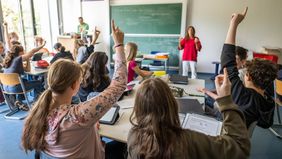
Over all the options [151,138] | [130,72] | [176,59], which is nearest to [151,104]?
[151,138]

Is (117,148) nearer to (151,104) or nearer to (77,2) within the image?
(151,104)

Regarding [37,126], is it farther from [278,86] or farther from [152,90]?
[278,86]

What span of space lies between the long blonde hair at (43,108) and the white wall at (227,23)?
5.62 m

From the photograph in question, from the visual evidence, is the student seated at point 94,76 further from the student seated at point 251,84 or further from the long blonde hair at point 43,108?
the student seated at point 251,84

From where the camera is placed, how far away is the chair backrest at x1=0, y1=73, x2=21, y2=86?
3.23 meters

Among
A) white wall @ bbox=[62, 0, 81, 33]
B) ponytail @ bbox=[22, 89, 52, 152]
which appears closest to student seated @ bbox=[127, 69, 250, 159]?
ponytail @ bbox=[22, 89, 52, 152]

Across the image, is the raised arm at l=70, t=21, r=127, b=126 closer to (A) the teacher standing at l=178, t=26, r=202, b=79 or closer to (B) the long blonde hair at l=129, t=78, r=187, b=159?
(B) the long blonde hair at l=129, t=78, r=187, b=159

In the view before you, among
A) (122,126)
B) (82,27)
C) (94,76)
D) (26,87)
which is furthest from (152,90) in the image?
(82,27)

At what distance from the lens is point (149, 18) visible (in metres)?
6.55

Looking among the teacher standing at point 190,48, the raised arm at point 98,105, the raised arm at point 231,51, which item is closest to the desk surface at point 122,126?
the raised arm at point 98,105

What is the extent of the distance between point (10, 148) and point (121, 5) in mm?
5319

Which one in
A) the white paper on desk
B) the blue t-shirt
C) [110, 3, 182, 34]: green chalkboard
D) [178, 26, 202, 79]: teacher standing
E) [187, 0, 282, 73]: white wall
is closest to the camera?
the white paper on desk

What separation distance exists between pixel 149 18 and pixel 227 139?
239 inches

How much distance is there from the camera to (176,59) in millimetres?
6559
